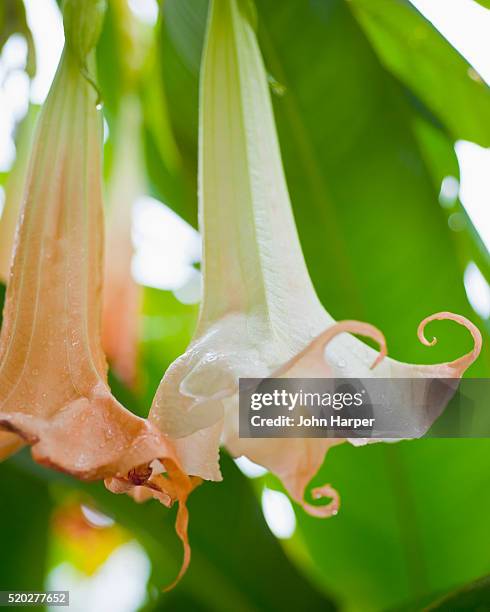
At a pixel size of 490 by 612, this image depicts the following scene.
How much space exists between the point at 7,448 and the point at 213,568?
0.30 meters

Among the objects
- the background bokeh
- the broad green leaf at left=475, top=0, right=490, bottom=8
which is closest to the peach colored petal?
the background bokeh

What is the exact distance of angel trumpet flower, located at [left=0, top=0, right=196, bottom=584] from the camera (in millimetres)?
353

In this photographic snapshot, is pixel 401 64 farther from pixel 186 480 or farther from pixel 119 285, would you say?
pixel 186 480

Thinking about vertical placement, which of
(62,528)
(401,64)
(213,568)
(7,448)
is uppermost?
(401,64)

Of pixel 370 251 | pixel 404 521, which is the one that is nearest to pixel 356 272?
pixel 370 251

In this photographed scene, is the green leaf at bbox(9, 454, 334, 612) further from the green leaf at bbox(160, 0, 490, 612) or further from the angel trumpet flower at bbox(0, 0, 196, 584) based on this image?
the angel trumpet flower at bbox(0, 0, 196, 584)

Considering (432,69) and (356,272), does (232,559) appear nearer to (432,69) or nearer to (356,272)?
(356,272)

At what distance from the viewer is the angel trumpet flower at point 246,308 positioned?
370mm

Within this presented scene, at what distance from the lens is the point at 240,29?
509 mm

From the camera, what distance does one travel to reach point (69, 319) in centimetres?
42

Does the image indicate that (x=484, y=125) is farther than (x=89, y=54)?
Yes

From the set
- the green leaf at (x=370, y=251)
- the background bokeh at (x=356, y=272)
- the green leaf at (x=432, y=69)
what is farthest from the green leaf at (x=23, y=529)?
the green leaf at (x=432, y=69)

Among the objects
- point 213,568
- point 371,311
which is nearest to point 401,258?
point 371,311

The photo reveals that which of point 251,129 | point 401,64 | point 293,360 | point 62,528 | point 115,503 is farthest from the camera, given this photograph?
point 62,528
